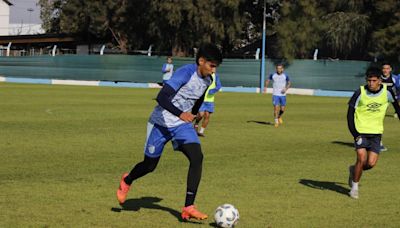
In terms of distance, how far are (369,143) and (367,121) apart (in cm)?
30

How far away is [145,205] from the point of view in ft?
27.8

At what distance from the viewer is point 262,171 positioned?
1142cm

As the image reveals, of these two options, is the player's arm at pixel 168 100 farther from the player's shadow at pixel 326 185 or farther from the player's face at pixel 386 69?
the player's face at pixel 386 69

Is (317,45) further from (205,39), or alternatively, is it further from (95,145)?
(95,145)

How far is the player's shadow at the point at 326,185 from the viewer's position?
32.8ft

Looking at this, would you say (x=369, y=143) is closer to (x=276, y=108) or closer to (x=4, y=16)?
(x=276, y=108)

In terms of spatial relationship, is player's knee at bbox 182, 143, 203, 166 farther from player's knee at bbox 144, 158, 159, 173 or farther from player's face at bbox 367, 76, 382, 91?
Result: player's face at bbox 367, 76, 382, 91

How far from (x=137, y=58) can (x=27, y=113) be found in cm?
2653

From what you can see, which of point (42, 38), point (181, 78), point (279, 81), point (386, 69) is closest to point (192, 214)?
point (181, 78)

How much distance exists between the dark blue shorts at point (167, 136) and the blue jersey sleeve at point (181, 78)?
0.47 metres

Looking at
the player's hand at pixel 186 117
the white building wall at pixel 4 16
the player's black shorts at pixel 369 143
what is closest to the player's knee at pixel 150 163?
the player's hand at pixel 186 117

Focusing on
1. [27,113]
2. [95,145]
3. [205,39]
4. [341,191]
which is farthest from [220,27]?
[341,191]

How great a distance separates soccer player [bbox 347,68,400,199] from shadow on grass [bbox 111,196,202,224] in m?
2.59

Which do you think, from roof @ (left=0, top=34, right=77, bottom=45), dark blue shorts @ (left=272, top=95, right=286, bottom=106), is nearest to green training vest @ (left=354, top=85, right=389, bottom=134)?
dark blue shorts @ (left=272, top=95, right=286, bottom=106)
